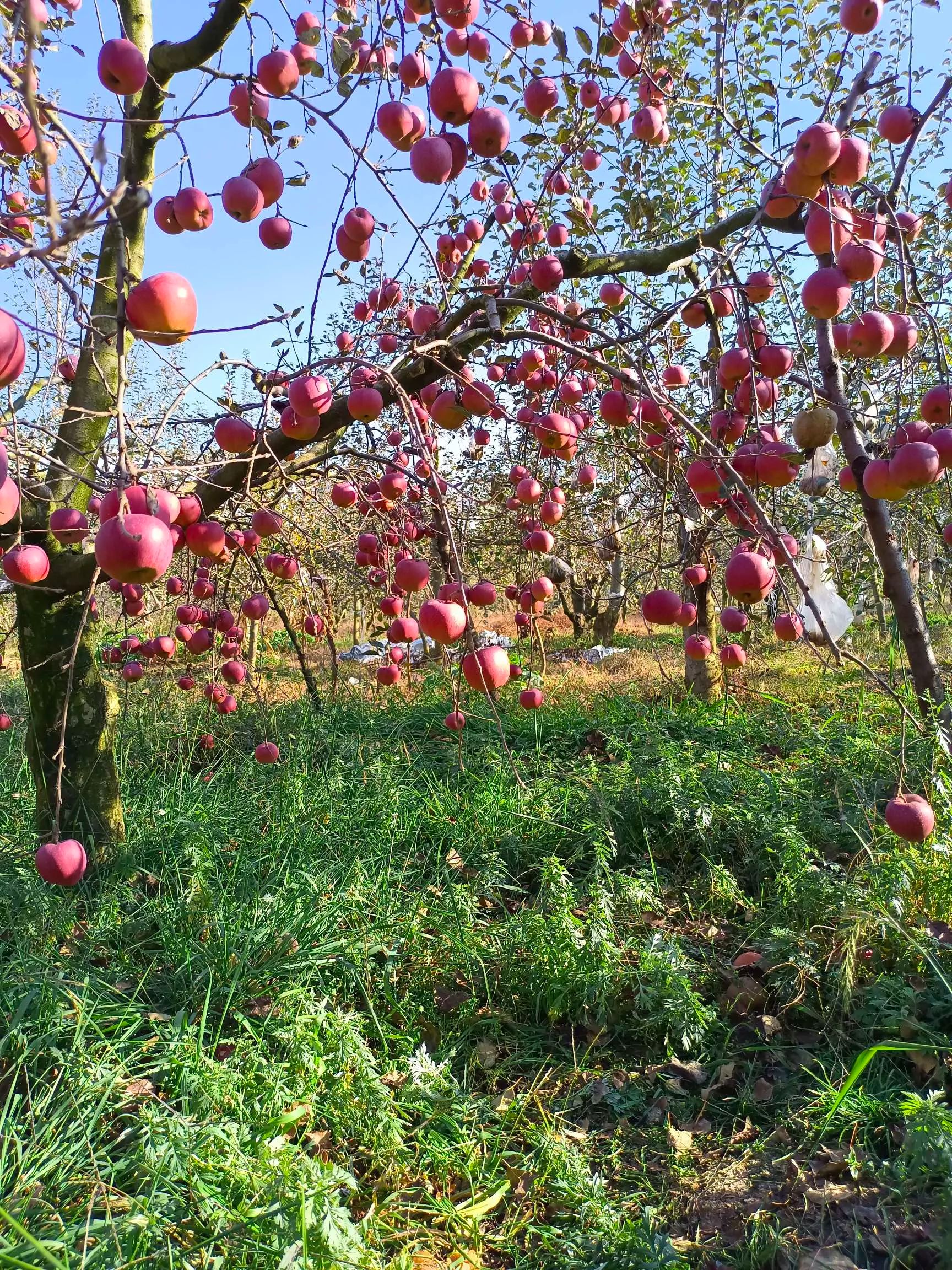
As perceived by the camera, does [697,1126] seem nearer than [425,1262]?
No

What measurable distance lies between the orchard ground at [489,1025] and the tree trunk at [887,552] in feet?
2.04

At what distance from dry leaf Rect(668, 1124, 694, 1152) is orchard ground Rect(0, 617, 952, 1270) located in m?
0.02

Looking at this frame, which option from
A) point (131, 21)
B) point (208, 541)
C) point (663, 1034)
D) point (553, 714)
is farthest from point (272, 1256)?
point (553, 714)

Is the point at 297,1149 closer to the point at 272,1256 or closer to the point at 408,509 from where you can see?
the point at 272,1256

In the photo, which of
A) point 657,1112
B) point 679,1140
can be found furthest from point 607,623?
point 679,1140

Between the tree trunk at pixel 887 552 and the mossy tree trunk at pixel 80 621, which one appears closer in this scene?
the tree trunk at pixel 887 552

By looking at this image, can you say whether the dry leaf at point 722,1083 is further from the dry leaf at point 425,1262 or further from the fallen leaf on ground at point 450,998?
the dry leaf at point 425,1262

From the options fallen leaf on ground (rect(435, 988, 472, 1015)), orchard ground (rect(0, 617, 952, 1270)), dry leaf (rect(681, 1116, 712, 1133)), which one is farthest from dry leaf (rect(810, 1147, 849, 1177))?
fallen leaf on ground (rect(435, 988, 472, 1015))

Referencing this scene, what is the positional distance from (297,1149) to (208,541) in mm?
1419

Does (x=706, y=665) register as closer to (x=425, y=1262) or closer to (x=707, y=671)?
(x=707, y=671)

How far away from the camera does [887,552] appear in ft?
6.70

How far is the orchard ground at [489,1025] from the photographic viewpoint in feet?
5.16

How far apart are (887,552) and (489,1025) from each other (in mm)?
1862

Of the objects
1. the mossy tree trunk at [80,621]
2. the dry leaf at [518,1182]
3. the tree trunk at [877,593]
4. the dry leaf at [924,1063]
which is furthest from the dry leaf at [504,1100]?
the tree trunk at [877,593]
